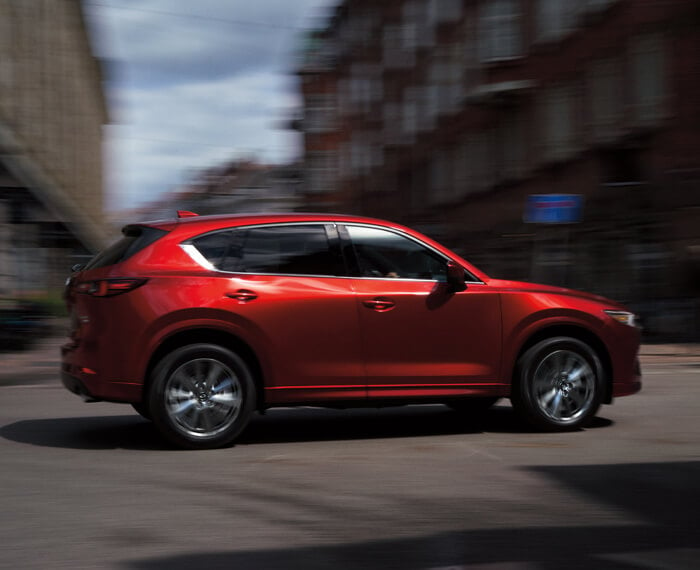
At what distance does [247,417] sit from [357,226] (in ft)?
5.25

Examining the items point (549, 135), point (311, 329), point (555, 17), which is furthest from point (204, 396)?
point (555, 17)

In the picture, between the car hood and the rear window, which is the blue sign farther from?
the rear window

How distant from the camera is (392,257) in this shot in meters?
8.02

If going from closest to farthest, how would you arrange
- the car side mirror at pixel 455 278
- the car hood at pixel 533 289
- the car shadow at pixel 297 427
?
the car side mirror at pixel 455 278, the car shadow at pixel 297 427, the car hood at pixel 533 289

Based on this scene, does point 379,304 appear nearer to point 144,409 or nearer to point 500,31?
point 144,409

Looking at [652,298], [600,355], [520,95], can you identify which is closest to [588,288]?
[652,298]

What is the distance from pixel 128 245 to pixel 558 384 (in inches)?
131

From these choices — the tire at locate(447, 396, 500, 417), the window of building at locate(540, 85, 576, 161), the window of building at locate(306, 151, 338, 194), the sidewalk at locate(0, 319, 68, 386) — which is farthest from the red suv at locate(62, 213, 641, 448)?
the window of building at locate(306, 151, 338, 194)

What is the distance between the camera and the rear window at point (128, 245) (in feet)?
24.8

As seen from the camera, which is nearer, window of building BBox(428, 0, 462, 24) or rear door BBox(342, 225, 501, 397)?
rear door BBox(342, 225, 501, 397)

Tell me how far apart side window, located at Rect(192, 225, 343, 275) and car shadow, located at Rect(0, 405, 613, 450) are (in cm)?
129

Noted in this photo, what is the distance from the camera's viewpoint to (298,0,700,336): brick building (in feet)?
70.8

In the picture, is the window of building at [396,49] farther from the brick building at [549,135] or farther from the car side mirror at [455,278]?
the car side mirror at [455,278]

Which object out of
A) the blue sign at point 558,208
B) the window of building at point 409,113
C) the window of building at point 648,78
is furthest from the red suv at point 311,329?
the window of building at point 409,113
